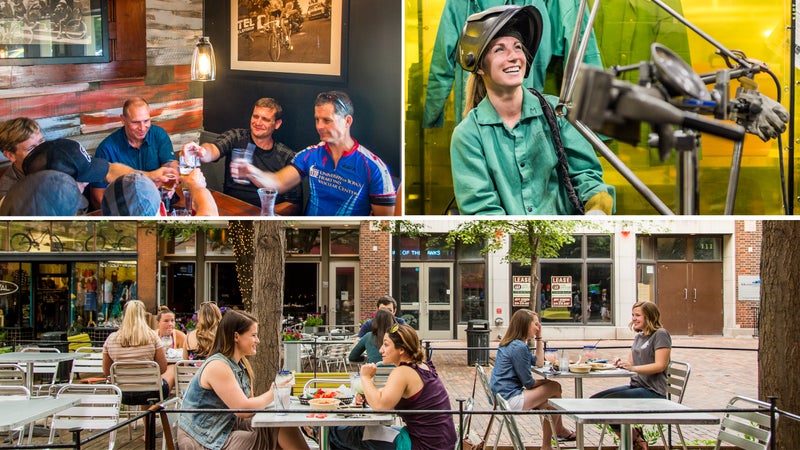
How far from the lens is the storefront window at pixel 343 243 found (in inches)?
977

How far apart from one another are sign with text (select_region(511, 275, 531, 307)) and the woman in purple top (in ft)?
64.1

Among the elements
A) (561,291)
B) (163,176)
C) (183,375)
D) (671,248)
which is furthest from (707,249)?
(163,176)

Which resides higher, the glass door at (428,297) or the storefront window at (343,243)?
the storefront window at (343,243)

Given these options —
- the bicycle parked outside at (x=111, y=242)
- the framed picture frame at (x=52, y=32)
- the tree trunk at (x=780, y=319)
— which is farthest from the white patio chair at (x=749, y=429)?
the bicycle parked outside at (x=111, y=242)

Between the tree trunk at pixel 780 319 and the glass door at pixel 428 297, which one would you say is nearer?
the tree trunk at pixel 780 319

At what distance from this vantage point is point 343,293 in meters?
24.6

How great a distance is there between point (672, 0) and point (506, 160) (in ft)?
5.10

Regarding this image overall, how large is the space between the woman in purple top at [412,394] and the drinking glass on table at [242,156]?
1.71m

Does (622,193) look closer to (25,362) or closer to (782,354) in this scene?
(782,354)

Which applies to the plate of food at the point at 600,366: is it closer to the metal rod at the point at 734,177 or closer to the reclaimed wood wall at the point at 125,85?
the metal rod at the point at 734,177

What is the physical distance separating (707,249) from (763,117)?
20908 millimetres

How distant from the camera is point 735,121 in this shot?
5.79 m

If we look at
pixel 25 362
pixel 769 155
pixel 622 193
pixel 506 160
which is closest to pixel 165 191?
pixel 506 160

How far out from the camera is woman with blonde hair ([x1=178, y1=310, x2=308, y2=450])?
18.7 ft
